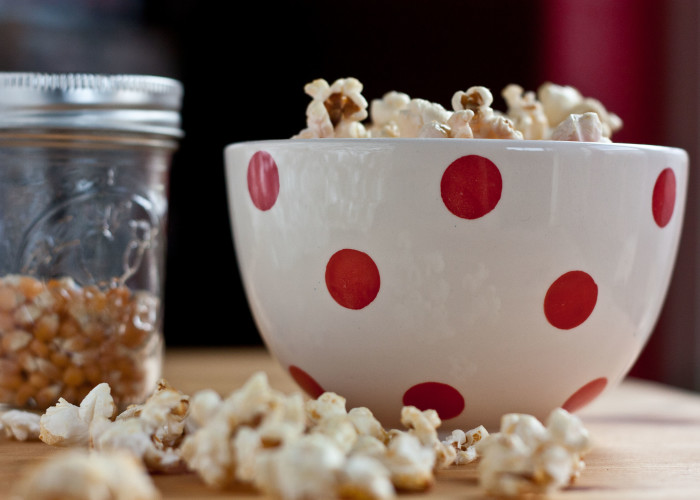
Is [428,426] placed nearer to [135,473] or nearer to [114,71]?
[135,473]

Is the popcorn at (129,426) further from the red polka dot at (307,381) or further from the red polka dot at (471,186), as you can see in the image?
the red polka dot at (471,186)

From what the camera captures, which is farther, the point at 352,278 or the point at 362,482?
the point at 352,278

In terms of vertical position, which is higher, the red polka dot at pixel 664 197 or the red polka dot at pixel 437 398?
the red polka dot at pixel 664 197

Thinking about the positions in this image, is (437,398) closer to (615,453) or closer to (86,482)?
(615,453)

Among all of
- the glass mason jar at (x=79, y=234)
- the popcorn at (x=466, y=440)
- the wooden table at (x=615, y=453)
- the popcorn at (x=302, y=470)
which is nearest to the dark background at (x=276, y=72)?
the wooden table at (x=615, y=453)

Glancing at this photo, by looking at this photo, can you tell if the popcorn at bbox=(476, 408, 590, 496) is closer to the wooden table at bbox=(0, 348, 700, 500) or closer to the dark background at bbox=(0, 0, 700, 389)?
the wooden table at bbox=(0, 348, 700, 500)

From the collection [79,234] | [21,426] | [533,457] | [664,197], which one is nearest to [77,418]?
[21,426]
